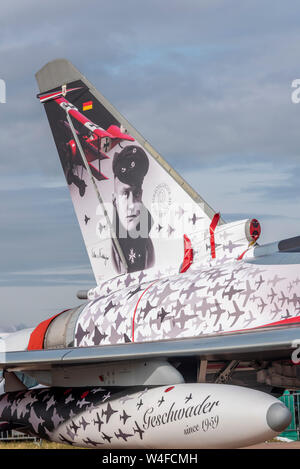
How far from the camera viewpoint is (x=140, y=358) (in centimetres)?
826

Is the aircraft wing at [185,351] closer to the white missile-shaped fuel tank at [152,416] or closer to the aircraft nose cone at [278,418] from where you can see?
the white missile-shaped fuel tank at [152,416]

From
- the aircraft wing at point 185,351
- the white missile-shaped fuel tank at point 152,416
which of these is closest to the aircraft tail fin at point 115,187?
the aircraft wing at point 185,351

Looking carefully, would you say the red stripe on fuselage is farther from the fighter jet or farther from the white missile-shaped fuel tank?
the white missile-shaped fuel tank

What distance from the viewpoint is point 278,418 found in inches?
277

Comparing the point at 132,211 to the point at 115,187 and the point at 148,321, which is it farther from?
the point at 148,321

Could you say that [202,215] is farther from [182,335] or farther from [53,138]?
[53,138]

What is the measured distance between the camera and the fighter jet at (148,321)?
7.62m

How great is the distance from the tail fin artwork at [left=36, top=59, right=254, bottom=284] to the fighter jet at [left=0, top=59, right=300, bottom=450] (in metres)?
0.02

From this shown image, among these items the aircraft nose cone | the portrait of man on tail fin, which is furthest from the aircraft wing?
the portrait of man on tail fin

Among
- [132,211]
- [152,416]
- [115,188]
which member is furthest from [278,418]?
[115,188]

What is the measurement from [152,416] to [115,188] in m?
3.88

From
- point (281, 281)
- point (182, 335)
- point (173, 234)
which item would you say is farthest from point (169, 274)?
point (281, 281)
